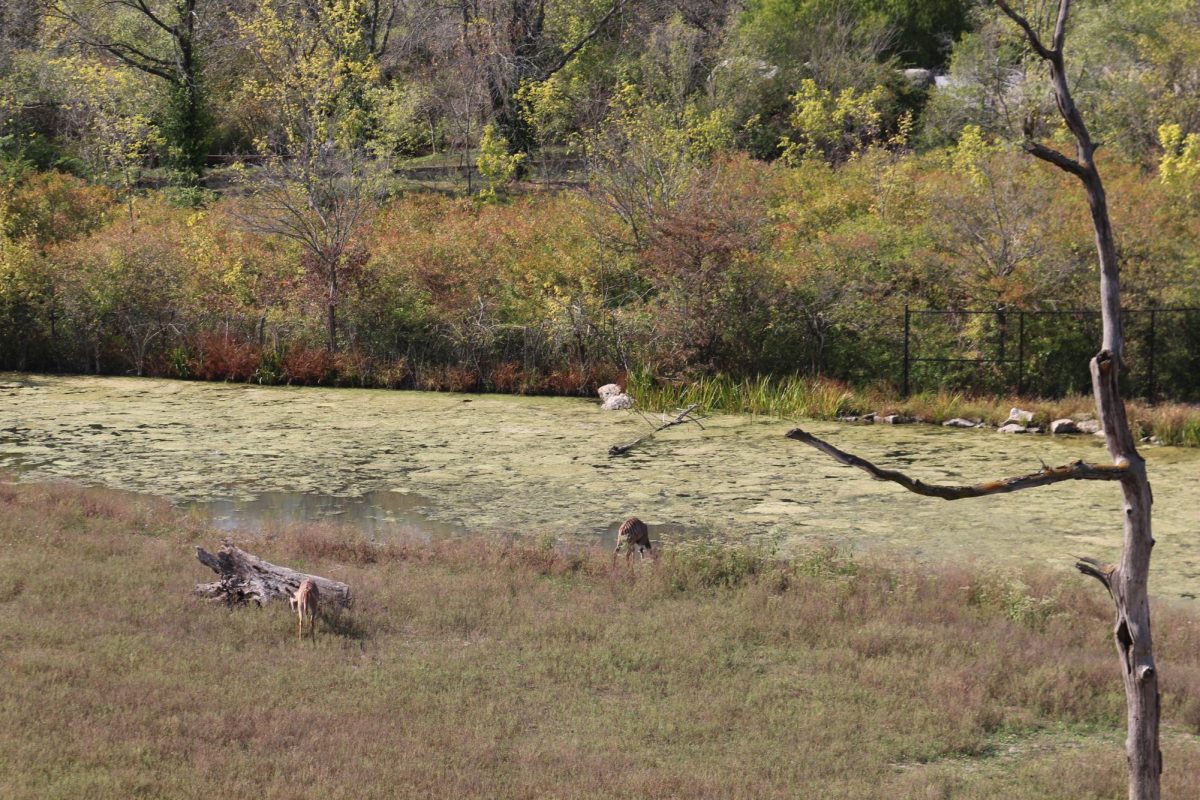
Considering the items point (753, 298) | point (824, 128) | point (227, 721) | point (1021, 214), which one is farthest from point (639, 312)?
point (227, 721)

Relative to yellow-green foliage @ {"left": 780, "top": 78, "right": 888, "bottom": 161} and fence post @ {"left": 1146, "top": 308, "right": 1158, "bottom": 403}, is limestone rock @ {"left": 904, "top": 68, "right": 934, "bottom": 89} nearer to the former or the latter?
yellow-green foliage @ {"left": 780, "top": 78, "right": 888, "bottom": 161}

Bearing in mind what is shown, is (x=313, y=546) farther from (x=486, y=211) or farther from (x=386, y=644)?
(x=486, y=211)

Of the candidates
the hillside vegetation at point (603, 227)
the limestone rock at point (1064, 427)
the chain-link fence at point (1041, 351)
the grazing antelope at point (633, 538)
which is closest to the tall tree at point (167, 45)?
the hillside vegetation at point (603, 227)

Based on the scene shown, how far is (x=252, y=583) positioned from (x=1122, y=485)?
7320 millimetres

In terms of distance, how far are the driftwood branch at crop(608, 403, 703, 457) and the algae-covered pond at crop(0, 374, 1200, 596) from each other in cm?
21

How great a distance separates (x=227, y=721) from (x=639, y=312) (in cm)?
1918

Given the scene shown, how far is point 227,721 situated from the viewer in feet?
24.2

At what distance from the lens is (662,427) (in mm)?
21438

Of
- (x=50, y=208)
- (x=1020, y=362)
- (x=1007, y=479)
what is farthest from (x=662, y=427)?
(x=50, y=208)

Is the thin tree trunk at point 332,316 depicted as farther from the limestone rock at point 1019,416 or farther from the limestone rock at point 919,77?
the limestone rock at point 919,77

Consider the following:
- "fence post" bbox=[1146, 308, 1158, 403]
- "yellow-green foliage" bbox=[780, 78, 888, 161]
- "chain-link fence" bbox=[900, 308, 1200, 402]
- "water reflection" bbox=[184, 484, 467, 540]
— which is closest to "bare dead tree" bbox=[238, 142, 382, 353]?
"water reflection" bbox=[184, 484, 467, 540]

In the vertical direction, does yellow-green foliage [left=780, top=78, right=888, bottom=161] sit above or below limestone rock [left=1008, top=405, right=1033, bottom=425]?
above

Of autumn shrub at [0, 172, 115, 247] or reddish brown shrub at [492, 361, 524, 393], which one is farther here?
autumn shrub at [0, 172, 115, 247]

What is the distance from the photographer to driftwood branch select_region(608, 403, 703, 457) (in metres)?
19.0
